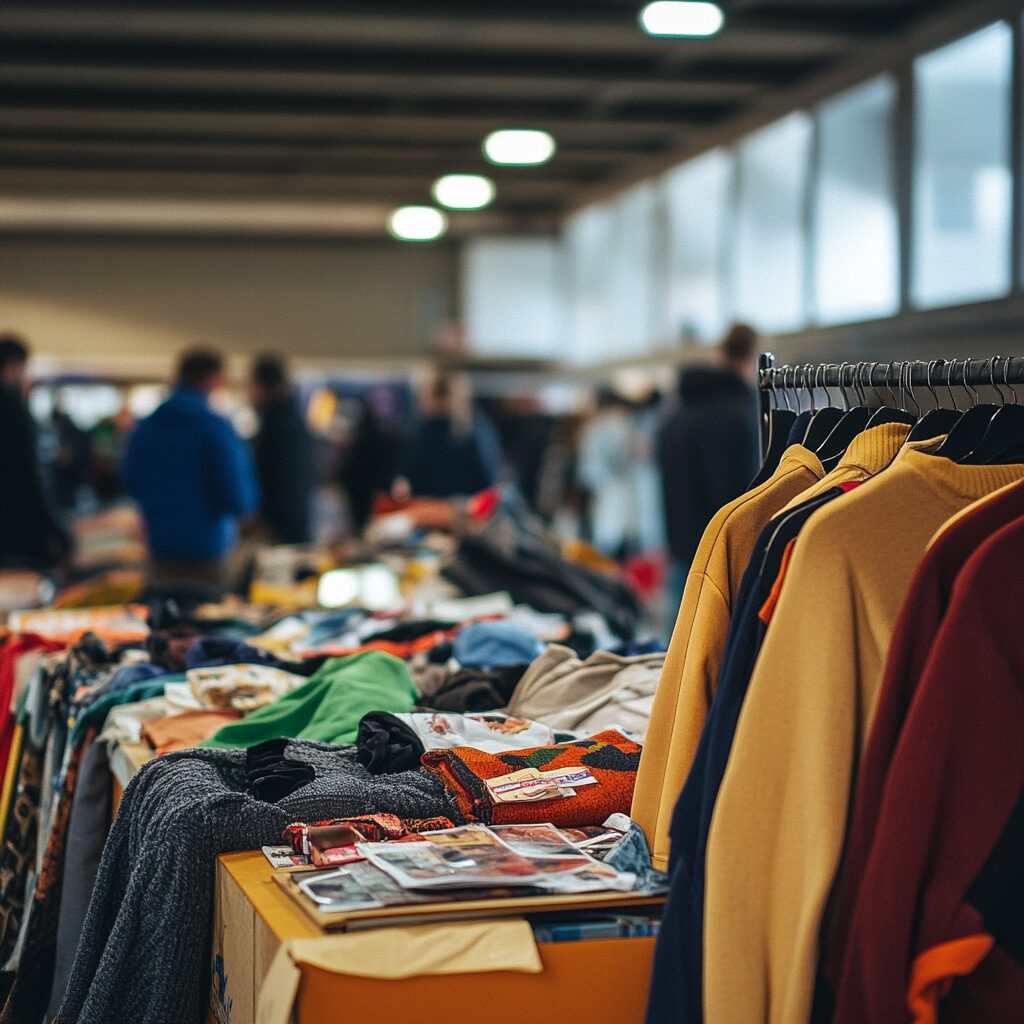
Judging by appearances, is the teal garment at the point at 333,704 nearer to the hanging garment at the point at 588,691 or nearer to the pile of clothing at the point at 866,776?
the hanging garment at the point at 588,691

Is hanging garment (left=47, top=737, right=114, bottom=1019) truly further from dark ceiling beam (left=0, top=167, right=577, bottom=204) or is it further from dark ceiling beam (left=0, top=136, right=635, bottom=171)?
dark ceiling beam (left=0, top=167, right=577, bottom=204)

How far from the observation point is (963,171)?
249 inches

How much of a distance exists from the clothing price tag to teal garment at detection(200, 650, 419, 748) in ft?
1.11

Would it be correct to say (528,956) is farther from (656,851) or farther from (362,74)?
(362,74)

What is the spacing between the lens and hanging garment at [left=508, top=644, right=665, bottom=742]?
2443 millimetres

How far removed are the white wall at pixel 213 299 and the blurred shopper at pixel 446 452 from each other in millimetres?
5693

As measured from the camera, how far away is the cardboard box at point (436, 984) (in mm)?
1585

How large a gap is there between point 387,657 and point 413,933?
109cm

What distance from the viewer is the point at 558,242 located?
43.1 feet

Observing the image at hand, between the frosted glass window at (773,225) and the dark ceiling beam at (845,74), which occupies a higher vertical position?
the dark ceiling beam at (845,74)

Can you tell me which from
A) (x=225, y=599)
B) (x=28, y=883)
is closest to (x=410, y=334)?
(x=225, y=599)

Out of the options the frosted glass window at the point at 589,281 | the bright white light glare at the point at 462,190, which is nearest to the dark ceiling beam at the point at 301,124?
the bright white light glare at the point at 462,190

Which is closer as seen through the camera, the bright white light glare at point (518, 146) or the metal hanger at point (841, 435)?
the metal hanger at point (841, 435)

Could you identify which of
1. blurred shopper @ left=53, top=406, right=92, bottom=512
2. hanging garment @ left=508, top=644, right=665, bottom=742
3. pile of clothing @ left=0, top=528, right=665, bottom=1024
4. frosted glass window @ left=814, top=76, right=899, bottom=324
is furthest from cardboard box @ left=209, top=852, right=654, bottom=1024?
blurred shopper @ left=53, top=406, right=92, bottom=512
